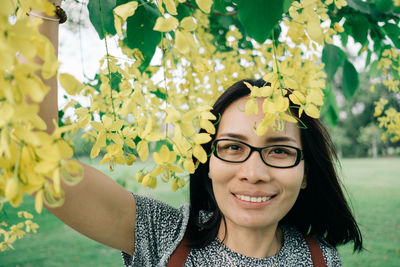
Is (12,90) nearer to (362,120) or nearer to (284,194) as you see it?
(284,194)

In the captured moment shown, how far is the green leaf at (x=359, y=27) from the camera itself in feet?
4.72

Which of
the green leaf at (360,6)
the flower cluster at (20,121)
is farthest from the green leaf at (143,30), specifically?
the green leaf at (360,6)

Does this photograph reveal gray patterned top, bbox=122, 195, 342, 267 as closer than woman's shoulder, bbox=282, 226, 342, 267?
Yes

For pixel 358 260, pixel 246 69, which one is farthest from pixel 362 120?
pixel 246 69

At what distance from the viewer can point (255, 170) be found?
1.04 metres

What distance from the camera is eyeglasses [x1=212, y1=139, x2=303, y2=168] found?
3.55 ft

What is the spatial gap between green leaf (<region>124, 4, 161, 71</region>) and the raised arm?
0.93 ft

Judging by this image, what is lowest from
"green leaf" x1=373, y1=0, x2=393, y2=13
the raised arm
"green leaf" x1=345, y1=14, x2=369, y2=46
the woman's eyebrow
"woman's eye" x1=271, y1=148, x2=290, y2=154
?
the raised arm

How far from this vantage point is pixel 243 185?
3.49ft

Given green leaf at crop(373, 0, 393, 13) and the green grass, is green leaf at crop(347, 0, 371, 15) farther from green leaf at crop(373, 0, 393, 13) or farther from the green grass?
Answer: the green grass

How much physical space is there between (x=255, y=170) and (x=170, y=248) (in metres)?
0.38

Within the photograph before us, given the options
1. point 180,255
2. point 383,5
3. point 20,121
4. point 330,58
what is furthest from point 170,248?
point 383,5

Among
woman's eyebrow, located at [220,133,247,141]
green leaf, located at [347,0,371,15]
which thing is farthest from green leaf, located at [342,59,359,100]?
woman's eyebrow, located at [220,133,247,141]

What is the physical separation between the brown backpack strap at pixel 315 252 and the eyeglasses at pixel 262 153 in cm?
39
